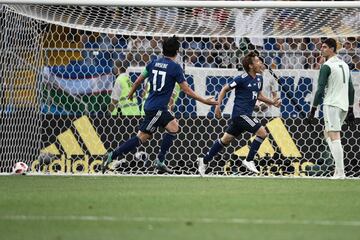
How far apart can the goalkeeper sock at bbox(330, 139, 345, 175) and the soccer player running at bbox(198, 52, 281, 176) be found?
1.07m

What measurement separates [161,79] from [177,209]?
5352 mm

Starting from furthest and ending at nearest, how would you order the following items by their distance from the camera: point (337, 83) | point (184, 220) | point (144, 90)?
1. point (144, 90)
2. point (337, 83)
3. point (184, 220)

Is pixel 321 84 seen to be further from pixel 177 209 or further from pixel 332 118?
pixel 177 209

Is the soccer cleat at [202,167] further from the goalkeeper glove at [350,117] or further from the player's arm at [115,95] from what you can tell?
the goalkeeper glove at [350,117]

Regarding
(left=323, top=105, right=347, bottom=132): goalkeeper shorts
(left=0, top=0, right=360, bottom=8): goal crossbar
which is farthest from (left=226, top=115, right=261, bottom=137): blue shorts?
(left=0, top=0, right=360, bottom=8): goal crossbar

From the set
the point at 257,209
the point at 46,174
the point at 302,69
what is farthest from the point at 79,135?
the point at 257,209

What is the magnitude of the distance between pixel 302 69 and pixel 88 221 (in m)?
8.14

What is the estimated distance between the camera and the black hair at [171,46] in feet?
46.6

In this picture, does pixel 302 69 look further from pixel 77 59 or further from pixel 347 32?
pixel 77 59

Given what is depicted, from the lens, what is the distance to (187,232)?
7.37 m

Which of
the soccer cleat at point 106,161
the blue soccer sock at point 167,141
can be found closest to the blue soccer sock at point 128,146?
the soccer cleat at point 106,161

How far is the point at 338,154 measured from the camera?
46.5 feet

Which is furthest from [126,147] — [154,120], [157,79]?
[157,79]

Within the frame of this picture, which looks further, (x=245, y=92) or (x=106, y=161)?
(x=245, y=92)
